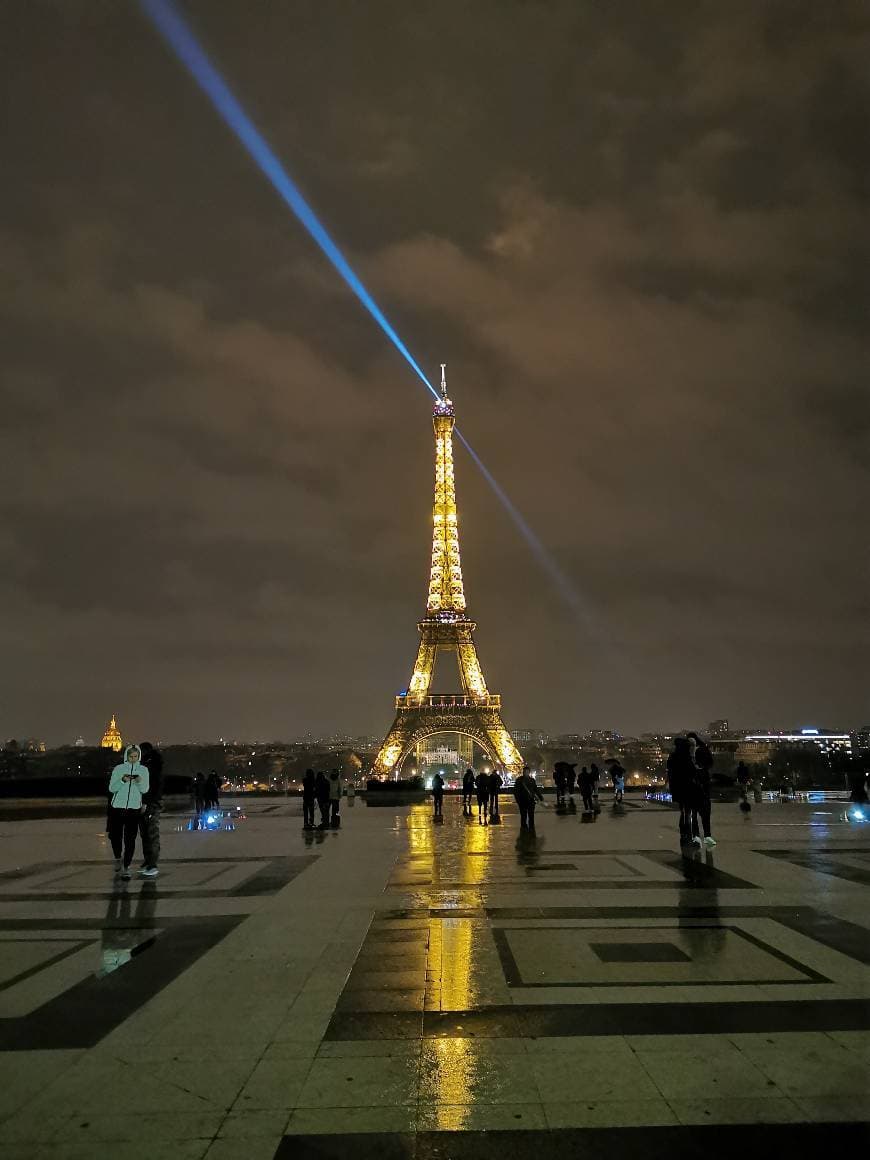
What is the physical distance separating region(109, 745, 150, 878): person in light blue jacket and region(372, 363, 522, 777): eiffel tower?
66927mm

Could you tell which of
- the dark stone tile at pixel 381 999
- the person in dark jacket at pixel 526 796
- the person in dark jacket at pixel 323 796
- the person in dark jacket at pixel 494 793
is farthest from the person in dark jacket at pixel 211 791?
the dark stone tile at pixel 381 999

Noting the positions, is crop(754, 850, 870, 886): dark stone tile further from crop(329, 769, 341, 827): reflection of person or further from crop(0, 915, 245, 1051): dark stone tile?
crop(329, 769, 341, 827): reflection of person

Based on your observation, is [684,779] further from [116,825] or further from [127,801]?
[116,825]

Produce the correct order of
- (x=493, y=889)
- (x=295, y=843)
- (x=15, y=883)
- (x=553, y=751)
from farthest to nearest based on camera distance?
1. (x=553, y=751)
2. (x=295, y=843)
3. (x=15, y=883)
4. (x=493, y=889)

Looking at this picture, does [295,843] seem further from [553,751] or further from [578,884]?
[553,751]

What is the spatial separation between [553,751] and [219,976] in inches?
7330

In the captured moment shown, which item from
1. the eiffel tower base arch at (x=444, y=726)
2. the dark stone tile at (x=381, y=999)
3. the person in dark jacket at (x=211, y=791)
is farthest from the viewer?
the eiffel tower base arch at (x=444, y=726)

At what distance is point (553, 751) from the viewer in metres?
187

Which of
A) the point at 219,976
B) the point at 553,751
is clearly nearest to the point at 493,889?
the point at 219,976

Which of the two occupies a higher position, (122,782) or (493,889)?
(122,782)

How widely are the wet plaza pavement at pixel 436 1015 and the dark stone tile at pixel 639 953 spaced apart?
4 centimetres

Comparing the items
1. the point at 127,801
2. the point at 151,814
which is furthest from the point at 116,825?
the point at 151,814

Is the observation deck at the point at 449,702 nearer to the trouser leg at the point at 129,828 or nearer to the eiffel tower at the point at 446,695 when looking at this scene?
the eiffel tower at the point at 446,695

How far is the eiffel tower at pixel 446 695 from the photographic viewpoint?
81750mm
